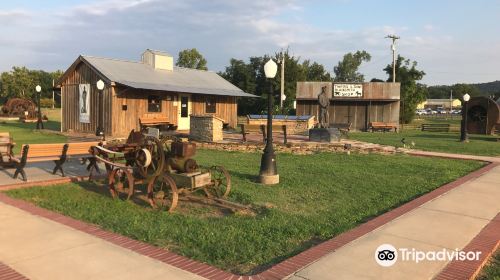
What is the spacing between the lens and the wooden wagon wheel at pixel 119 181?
7363 millimetres

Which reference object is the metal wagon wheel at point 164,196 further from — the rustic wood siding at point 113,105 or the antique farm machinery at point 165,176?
the rustic wood siding at point 113,105

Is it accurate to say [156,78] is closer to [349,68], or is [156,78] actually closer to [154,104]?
[154,104]

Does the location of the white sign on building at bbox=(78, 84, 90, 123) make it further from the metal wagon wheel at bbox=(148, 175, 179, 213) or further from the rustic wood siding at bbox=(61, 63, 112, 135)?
the metal wagon wheel at bbox=(148, 175, 179, 213)

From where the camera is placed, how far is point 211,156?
14086mm

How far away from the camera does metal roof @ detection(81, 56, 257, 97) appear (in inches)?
881

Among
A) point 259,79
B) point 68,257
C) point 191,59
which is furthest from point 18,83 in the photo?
point 68,257

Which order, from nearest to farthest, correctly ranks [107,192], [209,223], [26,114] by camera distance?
[209,223] → [107,192] → [26,114]

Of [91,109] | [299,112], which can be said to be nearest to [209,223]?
[91,109]

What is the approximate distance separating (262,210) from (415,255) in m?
2.81

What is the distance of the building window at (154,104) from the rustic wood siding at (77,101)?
245cm

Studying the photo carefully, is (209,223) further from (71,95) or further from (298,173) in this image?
(71,95)

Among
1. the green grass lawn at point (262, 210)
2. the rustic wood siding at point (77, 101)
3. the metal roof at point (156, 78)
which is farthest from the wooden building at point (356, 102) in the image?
the green grass lawn at point (262, 210)

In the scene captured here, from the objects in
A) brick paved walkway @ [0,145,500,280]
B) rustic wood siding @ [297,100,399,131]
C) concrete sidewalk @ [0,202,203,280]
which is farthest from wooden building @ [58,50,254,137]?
concrete sidewalk @ [0,202,203,280]

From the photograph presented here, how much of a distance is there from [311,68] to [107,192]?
56844 millimetres
